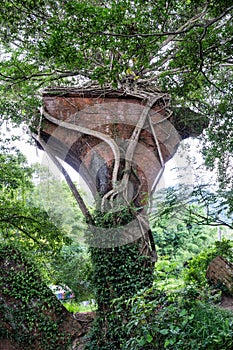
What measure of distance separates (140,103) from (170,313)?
12.7 ft

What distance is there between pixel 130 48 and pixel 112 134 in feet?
6.77

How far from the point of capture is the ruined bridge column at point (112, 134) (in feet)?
16.6

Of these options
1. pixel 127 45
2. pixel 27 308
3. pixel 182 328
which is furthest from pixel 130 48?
pixel 27 308

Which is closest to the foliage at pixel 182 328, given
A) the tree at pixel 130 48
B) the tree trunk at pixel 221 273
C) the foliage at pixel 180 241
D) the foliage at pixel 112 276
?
the foliage at pixel 112 276

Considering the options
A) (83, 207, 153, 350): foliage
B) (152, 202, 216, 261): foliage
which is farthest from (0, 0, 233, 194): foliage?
(152, 202, 216, 261): foliage

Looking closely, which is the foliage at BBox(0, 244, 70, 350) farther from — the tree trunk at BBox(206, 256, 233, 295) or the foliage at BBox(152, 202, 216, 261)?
the foliage at BBox(152, 202, 216, 261)

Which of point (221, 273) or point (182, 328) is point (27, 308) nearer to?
point (221, 273)

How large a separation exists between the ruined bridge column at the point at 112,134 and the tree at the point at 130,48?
0.22 meters

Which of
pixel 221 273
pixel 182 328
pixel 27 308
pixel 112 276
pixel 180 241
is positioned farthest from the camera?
pixel 180 241

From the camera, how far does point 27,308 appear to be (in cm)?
466

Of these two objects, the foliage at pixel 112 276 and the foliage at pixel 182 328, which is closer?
the foliage at pixel 182 328

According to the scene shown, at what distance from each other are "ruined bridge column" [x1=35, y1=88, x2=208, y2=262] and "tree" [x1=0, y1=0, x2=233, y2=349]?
22 centimetres

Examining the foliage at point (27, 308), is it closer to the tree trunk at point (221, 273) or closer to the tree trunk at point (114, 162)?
the tree trunk at point (114, 162)

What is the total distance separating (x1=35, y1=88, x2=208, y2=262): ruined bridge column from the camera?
505cm
